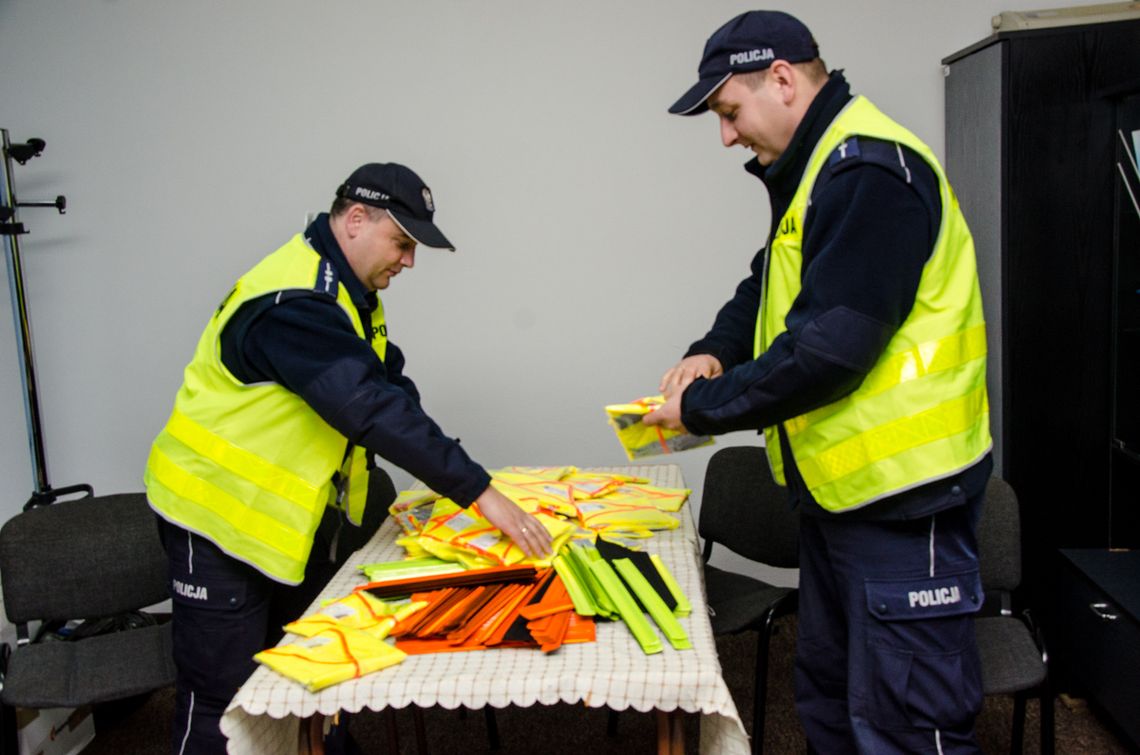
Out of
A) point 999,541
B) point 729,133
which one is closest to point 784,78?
point 729,133

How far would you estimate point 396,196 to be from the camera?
82.2 inches

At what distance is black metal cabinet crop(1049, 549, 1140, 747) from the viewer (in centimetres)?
242

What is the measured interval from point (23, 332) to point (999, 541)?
10.3ft

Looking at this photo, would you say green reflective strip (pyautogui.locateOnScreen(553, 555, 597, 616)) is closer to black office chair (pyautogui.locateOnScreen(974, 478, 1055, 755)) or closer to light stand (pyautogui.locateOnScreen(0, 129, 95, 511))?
black office chair (pyautogui.locateOnScreen(974, 478, 1055, 755))

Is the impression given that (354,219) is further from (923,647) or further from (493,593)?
(923,647)

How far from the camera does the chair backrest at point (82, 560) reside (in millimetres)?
2504

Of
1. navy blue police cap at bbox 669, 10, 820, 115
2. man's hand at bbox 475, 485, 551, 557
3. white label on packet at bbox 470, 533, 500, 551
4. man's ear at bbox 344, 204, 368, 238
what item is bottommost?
white label on packet at bbox 470, 533, 500, 551

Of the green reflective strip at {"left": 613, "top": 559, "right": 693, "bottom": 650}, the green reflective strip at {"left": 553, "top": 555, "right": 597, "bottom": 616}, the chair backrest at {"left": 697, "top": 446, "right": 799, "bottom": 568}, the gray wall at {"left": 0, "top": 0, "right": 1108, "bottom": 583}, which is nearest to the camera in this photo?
the green reflective strip at {"left": 613, "top": 559, "right": 693, "bottom": 650}

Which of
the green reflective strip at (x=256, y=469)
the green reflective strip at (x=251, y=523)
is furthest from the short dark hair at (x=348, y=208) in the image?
the green reflective strip at (x=251, y=523)

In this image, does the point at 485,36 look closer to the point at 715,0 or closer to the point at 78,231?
the point at 715,0

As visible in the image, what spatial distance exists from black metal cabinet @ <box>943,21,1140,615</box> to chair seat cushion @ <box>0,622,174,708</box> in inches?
99.6

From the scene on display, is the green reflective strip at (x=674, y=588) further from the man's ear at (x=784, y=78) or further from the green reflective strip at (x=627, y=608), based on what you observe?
the man's ear at (x=784, y=78)

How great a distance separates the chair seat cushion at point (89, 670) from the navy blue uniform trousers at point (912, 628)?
1.66m

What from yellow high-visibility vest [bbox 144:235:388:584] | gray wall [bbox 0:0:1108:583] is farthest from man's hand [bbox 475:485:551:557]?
gray wall [bbox 0:0:1108:583]
